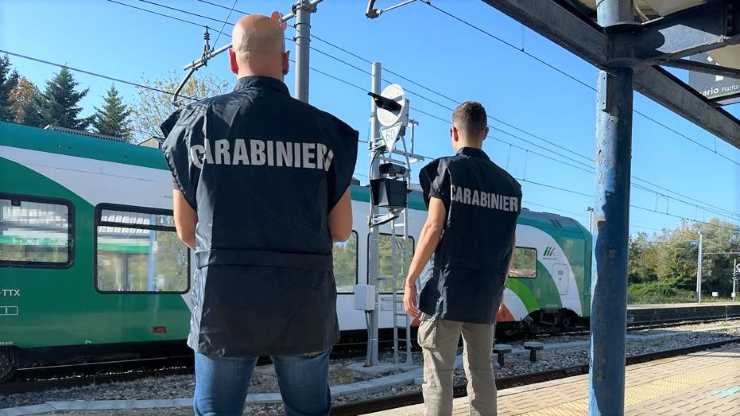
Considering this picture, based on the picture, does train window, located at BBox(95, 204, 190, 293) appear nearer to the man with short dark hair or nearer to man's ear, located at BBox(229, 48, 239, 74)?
the man with short dark hair

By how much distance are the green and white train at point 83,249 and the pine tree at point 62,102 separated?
137 feet

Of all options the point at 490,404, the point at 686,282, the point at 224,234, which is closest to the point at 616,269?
the point at 490,404

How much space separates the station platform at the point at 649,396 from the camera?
478 cm

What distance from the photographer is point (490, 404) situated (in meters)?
3.19

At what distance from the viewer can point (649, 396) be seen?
18.1 feet

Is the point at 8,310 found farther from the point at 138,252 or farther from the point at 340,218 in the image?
the point at 340,218

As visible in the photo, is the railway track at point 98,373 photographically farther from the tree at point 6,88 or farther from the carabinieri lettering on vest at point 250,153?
the tree at point 6,88

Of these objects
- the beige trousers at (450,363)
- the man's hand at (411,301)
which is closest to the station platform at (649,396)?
the beige trousers at (450,363)

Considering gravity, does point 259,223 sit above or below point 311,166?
below

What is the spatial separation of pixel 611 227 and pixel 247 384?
236cm

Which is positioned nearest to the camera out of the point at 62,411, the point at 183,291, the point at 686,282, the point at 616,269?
the point at 616,269

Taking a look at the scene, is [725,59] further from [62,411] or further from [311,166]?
[62,411]

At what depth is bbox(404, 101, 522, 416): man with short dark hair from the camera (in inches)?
119

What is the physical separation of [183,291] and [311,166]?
765cm
